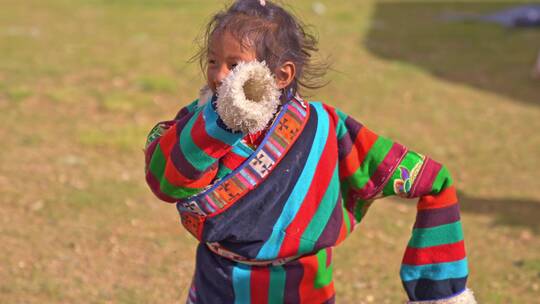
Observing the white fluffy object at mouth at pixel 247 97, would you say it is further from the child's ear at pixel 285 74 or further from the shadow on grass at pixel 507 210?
the shadow on grass at pixel 507 210

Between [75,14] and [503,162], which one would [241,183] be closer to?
[503,162]

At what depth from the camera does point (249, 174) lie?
2846 millimetres

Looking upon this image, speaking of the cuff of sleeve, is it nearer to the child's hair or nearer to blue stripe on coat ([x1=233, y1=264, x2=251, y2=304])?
blue stripe on coat ([x1=233, y1=264, x2=251, y2=304])

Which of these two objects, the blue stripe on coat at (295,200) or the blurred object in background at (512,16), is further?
the blurred object in background at (512,16)

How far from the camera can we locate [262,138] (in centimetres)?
286

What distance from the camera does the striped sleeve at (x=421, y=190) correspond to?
304cm

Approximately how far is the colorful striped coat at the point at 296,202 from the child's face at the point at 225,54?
12cm

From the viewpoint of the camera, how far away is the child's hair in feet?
8.98

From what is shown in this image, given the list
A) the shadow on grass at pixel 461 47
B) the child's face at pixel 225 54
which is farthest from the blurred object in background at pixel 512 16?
the child's face at pixel 225 54

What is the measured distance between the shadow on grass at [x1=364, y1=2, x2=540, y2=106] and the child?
24.5 ft

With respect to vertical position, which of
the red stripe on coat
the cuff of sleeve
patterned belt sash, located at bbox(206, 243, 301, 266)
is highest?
the red stripe on coat

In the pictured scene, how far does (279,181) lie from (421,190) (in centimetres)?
51

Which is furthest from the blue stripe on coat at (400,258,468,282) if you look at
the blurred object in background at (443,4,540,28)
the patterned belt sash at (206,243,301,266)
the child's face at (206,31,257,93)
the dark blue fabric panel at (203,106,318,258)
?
the blurred object in background at (443,4,540,28)

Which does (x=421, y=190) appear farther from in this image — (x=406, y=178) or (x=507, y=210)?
(x=507, y=210)
